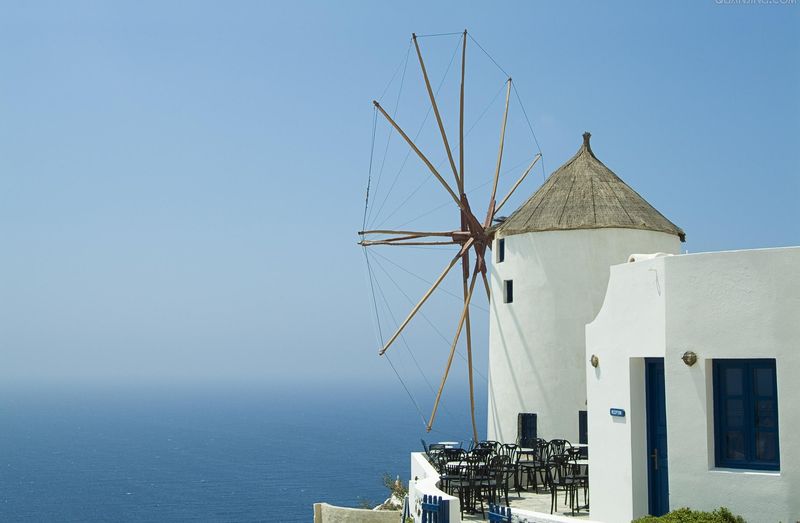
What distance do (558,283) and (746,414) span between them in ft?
39.2

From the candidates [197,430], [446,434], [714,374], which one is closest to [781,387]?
[714,374]

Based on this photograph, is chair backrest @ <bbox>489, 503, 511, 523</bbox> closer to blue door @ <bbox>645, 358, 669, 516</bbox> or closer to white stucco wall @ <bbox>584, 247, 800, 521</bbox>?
white stucco wall @ <bbox>584, 247, 800, 521</bbox>

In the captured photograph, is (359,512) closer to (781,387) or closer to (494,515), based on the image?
(494,515)

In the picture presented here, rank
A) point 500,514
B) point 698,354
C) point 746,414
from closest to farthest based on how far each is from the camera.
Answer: point 746,414 < point 698,354 < point 500,514

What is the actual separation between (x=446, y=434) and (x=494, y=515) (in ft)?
475

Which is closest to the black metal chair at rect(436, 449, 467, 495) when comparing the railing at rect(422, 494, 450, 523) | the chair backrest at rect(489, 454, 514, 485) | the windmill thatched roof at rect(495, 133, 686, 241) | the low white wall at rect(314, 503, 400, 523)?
the chair backrest at rect(489, 454, 514, 485)

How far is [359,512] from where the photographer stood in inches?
796

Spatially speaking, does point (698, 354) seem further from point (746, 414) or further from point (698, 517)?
point (698, 517)

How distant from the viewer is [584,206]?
960 inches

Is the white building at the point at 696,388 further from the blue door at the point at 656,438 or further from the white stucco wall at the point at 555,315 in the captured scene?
the white stucco wall at the point at 555,315

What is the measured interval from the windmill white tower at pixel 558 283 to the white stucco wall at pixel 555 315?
26 mm

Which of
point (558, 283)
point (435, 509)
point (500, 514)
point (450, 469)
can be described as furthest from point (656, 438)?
point (558, 283)

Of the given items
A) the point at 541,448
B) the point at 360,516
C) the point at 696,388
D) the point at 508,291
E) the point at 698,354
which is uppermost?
the point at 508,291

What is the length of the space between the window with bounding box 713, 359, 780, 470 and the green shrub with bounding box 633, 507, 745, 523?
657mm
